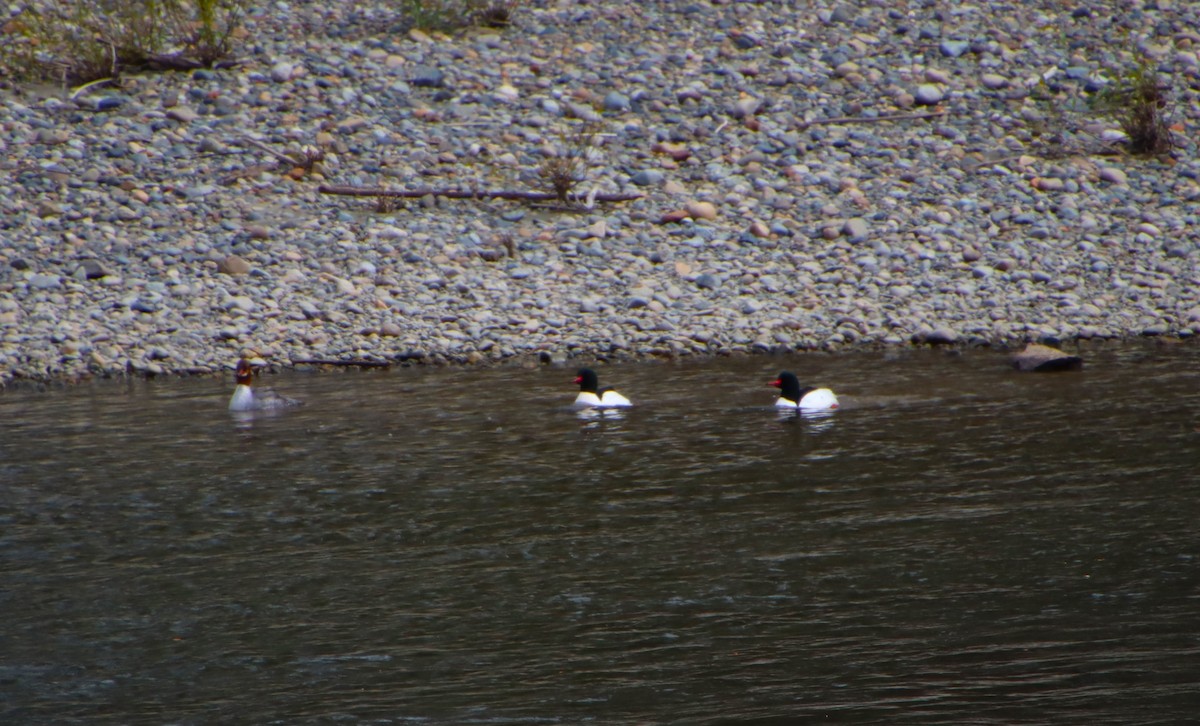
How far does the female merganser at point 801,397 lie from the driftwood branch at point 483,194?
696 centimetres

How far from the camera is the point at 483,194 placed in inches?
802

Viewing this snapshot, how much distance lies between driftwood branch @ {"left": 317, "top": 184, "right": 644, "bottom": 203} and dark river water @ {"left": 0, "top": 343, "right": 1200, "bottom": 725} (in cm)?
616

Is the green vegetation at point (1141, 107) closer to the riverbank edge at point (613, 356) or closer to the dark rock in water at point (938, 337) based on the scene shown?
the riverbank edge at point (613, 356)

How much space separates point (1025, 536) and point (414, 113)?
15283mm

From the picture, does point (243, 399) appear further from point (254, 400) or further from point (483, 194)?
point (483, 194)

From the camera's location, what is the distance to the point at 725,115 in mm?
22547

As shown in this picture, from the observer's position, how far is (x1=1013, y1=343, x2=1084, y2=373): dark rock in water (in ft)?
48.8

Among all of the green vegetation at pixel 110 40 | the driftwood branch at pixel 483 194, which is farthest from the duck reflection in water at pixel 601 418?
the green vegetation at pixel 110 40

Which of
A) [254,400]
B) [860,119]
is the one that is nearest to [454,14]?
[860,119]

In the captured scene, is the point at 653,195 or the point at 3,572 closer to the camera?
the point at 3,572

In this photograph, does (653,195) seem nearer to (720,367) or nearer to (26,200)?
(720,367)

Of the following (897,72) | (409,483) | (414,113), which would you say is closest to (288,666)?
(409,483)

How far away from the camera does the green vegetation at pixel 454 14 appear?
80.8ft

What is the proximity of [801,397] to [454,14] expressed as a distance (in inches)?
545
